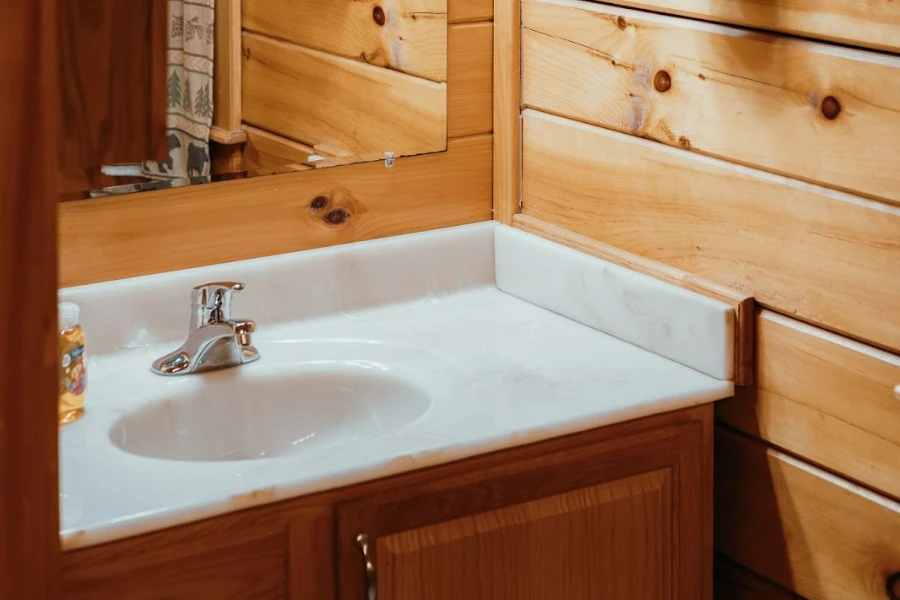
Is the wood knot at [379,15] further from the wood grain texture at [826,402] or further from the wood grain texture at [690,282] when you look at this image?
the wood grain texture at [826,402]

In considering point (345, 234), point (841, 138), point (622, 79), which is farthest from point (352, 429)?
point (841, 138)

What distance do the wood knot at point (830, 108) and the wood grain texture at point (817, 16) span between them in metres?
0.06

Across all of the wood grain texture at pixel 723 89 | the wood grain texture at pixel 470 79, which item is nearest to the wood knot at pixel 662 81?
the wood grain texture at pixel 723 89

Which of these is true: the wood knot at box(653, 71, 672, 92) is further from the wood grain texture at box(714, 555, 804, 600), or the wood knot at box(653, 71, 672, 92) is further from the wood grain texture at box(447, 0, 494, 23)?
the wood grain texture at box(714, 555, 804, 600)

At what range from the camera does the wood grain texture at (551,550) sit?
48.5 inches

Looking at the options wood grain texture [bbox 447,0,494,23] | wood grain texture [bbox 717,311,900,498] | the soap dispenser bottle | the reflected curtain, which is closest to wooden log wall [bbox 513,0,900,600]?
wood grain texture [bbox 717,311,900,498]

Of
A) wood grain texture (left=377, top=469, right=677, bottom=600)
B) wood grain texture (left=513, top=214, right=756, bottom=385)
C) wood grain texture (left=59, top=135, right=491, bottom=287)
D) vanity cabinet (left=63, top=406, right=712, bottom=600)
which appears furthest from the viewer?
wood grain texture (left=59, top=135, right=491, bottom=287)

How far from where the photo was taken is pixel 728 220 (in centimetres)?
140

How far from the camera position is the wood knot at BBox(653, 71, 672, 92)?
4.74ft

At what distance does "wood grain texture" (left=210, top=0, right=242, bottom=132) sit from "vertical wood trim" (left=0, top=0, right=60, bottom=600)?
116 centimetres

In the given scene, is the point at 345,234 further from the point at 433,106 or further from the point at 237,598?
the point at 237,598

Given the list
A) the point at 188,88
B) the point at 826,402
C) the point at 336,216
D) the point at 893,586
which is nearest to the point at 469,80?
the point at 336,216

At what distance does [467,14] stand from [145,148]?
0.51m

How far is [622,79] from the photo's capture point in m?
1.51
